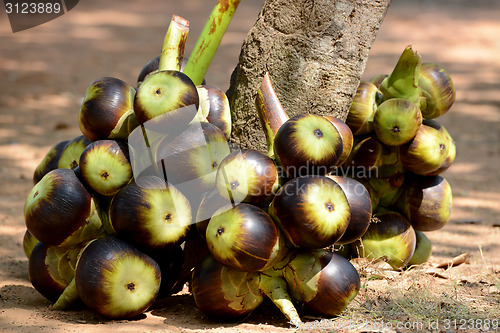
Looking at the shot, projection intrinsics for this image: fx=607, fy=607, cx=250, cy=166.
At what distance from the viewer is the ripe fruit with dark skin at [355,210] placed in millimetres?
2285

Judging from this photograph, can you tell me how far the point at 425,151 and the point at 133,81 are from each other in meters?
5.12

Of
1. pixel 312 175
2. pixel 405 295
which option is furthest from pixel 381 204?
pixel 312 175

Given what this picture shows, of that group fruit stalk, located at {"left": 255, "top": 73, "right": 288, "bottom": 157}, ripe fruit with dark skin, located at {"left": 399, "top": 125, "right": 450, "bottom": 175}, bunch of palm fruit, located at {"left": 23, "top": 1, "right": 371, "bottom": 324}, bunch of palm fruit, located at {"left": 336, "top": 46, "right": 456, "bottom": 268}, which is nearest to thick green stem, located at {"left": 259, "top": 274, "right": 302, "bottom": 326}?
bunch of palm fruit, located at {"left": 23, "top": 1, "right": 371, "bottom": 324}

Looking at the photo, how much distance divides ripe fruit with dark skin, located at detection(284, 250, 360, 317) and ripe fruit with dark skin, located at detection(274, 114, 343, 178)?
0.32 metres

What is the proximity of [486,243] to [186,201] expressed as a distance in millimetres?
1929

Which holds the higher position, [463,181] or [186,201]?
[186,201]

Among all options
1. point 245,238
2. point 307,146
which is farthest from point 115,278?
point 307,146

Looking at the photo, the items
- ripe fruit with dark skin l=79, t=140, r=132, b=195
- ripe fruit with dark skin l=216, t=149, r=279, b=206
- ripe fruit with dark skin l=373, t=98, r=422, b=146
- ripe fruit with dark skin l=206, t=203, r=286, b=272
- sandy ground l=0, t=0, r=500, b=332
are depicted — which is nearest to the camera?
ripe fruit with dark skin l=206, t=203, r=286, b=272

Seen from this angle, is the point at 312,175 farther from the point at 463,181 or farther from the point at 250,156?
the point at 463,181

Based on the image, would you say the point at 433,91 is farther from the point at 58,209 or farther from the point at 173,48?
the point at 58,209

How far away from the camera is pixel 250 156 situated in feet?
7.29

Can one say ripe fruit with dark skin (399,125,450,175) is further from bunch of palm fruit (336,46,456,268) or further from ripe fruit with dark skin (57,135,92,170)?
ripe fruit with dark skin (57,135,92,170)

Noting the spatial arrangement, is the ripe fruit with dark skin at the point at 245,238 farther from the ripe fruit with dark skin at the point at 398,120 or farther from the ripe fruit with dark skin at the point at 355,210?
the ripe fruit with dark skin at the point at 398,120

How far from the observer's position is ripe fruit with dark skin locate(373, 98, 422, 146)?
8.60 ft
